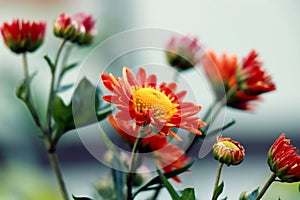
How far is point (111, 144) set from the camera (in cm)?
49

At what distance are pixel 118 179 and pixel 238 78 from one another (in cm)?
12

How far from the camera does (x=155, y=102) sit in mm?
433

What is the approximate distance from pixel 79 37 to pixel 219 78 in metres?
0.11

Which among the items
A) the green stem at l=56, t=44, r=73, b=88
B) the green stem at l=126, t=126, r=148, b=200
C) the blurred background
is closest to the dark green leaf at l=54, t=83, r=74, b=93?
the green stem at l=56, t=44, r=73, b=88

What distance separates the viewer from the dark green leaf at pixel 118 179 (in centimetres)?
50

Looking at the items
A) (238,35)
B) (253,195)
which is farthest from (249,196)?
(238,35)

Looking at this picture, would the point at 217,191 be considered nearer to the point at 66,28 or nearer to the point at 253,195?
the point at 253,195

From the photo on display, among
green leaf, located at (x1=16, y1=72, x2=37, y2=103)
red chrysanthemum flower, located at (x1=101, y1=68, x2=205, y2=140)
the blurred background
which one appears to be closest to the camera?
red chrysanthemum flower, located at (x1=101, y1=68, x2=205, y2=140)

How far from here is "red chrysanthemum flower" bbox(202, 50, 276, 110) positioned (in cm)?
54

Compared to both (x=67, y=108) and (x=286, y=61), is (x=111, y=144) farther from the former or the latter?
(x=286, y=61)

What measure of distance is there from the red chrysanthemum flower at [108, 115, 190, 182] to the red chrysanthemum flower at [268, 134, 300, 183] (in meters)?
0.07

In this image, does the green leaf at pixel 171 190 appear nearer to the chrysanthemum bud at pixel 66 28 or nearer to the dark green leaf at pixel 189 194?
the dark green leaf at pixel 189 194

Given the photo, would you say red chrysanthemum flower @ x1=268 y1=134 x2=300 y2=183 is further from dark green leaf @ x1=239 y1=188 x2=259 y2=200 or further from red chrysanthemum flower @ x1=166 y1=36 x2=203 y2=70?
red chrysanthemum flower @ x1=166 y1=36 x2=203 y2=70

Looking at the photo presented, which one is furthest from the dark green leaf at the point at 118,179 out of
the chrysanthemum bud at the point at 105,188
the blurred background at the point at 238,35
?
the blurred background at the point at 238,35
